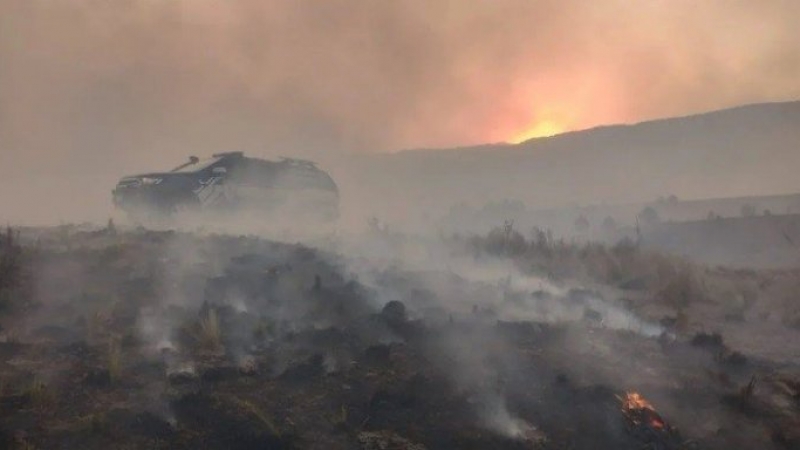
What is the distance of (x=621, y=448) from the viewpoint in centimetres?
741

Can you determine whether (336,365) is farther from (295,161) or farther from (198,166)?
(295,161)

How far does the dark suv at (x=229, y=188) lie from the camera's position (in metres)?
16.4

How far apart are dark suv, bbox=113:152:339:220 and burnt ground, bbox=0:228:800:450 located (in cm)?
396

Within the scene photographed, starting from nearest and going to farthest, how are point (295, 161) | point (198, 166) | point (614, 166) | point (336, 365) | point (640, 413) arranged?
1. point (640, 413)
2. point (336, 365)
3. point (198, 166)
4. point (295, 161)
5. point (614, 166)

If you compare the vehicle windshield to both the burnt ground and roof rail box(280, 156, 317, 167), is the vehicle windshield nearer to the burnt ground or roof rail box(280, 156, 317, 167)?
roof rail box(280, 156, 317, 167)

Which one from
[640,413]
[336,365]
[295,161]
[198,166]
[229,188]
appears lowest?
[640,413]

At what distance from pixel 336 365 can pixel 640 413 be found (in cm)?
354

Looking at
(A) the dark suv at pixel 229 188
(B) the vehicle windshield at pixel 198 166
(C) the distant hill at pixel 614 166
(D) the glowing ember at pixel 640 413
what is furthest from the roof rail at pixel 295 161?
Result: (C) the distant hill at pixel 614 166

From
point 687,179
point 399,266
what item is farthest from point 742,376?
point 687,179

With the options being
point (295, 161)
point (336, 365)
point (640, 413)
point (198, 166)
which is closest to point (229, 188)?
point (198, 166)

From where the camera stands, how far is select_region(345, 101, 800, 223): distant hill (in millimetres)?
53562

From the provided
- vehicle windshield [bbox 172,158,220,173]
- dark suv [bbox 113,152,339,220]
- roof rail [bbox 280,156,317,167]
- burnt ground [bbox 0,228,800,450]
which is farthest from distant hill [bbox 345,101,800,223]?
burnt ground [bbox 0,228,800,450]

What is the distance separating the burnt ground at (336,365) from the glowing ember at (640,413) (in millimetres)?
32

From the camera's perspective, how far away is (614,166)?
62375mm
